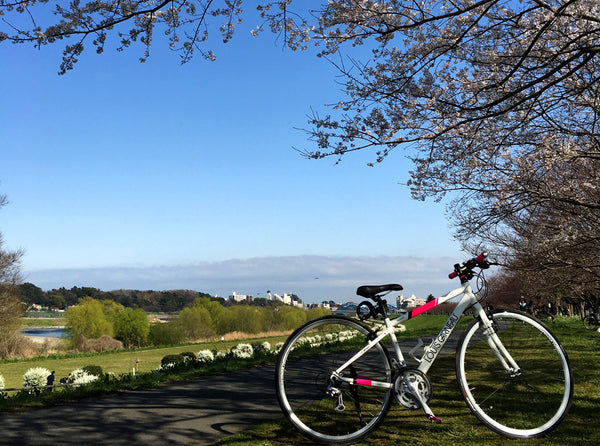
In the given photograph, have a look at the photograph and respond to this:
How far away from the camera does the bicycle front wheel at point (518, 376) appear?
4.43 metres

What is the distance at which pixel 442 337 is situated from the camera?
4508mm

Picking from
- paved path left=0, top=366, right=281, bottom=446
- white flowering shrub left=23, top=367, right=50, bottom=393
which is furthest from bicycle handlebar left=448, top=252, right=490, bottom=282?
white flowering shrub left=23, top=367, right=50, bottom=393

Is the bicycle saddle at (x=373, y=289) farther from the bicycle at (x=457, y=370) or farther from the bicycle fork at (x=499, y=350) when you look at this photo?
the bicycle fork at (x=499, y=350)

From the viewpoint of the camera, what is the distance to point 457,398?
243 inches

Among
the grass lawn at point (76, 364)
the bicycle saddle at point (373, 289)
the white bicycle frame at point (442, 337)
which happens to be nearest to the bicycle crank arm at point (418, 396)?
the white bicycle frame at point (442, 337)

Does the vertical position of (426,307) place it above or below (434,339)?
above

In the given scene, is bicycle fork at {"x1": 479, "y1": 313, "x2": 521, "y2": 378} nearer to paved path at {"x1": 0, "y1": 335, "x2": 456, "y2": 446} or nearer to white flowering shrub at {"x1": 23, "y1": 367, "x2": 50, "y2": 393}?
paved path at {"x1": 0, "y1": 335, "x2": 456, "y2": 446}

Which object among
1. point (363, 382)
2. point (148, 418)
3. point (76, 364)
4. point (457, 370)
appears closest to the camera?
point (363, 382)

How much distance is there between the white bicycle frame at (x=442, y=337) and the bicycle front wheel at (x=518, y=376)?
4cm

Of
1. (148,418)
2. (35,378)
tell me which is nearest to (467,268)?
(148,418)

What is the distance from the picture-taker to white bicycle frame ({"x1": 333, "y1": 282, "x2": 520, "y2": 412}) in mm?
4383

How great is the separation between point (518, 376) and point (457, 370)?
0.59 meters

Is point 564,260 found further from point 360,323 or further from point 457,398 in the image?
point 360,323

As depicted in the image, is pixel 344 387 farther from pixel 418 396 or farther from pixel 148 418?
pixel 148 418
